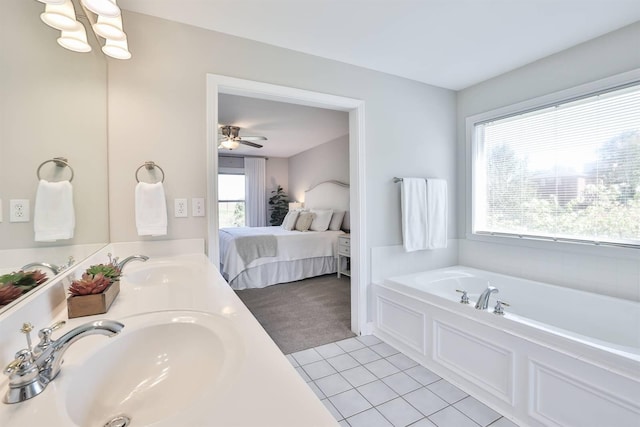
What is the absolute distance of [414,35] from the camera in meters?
2.05

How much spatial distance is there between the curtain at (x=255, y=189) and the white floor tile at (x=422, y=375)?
5480 millimetres

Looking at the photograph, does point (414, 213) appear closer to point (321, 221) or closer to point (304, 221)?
point (321, 221)

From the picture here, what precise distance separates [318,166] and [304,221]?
4.96ft

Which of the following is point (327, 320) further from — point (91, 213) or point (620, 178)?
point (620, 178)

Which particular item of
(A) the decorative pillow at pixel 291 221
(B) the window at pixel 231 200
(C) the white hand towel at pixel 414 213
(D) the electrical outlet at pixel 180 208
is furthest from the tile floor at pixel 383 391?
(B) the window at pixel 231 200

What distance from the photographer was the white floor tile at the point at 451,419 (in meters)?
1.59

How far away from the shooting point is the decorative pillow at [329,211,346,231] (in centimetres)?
513

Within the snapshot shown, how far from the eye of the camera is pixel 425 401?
178cm

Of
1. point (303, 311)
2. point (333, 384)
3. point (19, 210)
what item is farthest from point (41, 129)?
point (303, 311)

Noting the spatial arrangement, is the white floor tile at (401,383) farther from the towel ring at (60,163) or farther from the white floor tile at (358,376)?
the towel ring at (60,163)

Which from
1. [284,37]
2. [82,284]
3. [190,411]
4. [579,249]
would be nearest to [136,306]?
[82,284]

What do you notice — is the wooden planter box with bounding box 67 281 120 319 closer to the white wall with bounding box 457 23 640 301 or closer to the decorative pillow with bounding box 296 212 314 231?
the white wall with bounding box 457 23 640 301

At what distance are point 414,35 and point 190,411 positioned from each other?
2.41 metres

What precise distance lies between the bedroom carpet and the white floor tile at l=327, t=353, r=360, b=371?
0.89 feet
